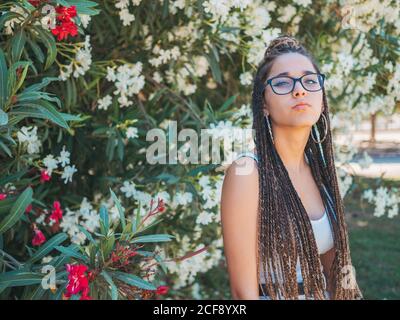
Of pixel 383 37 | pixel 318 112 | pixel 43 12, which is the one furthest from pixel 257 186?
pixel 383 37

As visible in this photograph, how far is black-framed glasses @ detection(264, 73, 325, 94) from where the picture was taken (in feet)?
5.79

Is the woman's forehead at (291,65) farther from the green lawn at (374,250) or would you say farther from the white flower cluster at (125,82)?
the green lawn at (374,250)

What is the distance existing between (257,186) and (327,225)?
29 centimetres

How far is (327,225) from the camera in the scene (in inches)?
72.9

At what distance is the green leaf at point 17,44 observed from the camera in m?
1.98

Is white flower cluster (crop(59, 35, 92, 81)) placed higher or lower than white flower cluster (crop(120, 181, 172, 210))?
higher

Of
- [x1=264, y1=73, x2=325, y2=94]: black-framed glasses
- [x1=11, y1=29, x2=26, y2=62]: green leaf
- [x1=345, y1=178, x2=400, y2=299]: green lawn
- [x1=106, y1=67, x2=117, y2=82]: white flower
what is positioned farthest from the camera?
[x1=345, y1=178, x2=400, y2=299]: green lawn

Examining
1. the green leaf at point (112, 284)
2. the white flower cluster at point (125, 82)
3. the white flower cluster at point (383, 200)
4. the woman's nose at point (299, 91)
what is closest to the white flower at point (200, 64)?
the white flower cluster at point (125, 82)

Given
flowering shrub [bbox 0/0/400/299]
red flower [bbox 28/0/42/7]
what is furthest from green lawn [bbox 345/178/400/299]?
red flower [bbox 28/0/42/7]

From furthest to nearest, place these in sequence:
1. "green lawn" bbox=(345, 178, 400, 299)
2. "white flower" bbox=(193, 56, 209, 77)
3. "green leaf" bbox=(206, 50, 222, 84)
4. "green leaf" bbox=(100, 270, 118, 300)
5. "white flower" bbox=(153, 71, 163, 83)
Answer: "green lawn" bbox=(345, 178, 400, 299) → "white flower" bbox=(193, 56, 209, 77) → "white flower" bbox=(153, 71, 163, 83) → "green leaf" bbox=(206, 50, 222, 84) → "green leaf" bbox=(100, 270, 118, 300)

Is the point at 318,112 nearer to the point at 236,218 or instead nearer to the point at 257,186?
the point at 257,186

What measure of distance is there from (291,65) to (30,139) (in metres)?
1.12

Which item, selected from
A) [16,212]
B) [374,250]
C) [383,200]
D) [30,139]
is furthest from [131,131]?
[374,250]

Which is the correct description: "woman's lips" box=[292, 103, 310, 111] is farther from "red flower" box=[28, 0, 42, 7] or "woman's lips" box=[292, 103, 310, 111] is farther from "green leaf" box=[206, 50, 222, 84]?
"green leaf" box=[206, 50, 222, 84]
